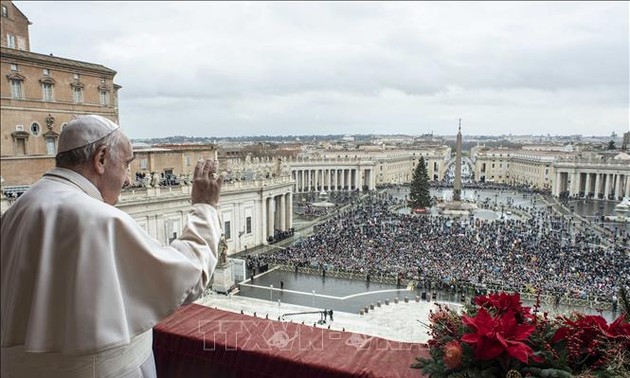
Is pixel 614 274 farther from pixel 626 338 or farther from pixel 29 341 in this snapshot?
pixel 29 341

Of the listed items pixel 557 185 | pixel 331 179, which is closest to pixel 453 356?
pixel 331 179

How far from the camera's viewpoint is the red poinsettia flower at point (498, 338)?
235 cm

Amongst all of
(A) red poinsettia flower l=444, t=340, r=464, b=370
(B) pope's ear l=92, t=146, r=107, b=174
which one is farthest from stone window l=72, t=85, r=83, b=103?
(A) red poinsettia flower l=444, t=340, r=464, b=370

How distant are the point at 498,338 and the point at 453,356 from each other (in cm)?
28

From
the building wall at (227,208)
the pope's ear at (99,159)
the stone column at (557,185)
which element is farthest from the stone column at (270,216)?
the stone column at (557,185)

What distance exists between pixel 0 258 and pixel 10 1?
3009 centimetres

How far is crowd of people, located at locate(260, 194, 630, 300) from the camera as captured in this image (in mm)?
22438

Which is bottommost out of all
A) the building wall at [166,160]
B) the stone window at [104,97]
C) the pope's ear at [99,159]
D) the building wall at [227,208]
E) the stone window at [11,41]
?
the building wall at [227,208]

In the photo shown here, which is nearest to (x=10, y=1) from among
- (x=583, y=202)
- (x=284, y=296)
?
(x=284, y=296)

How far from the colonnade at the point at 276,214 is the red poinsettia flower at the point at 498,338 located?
32778 millimetres

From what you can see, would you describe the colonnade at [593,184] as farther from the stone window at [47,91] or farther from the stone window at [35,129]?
the stone window at [35,129]

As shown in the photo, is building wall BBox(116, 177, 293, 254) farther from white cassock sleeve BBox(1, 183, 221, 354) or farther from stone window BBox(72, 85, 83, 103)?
white cassock sleeve BBox(1, 183, 221, 354)

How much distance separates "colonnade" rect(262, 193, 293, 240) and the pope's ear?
108 ft

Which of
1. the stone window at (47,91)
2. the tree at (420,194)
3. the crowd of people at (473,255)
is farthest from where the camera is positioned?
the tree at (420,194)
